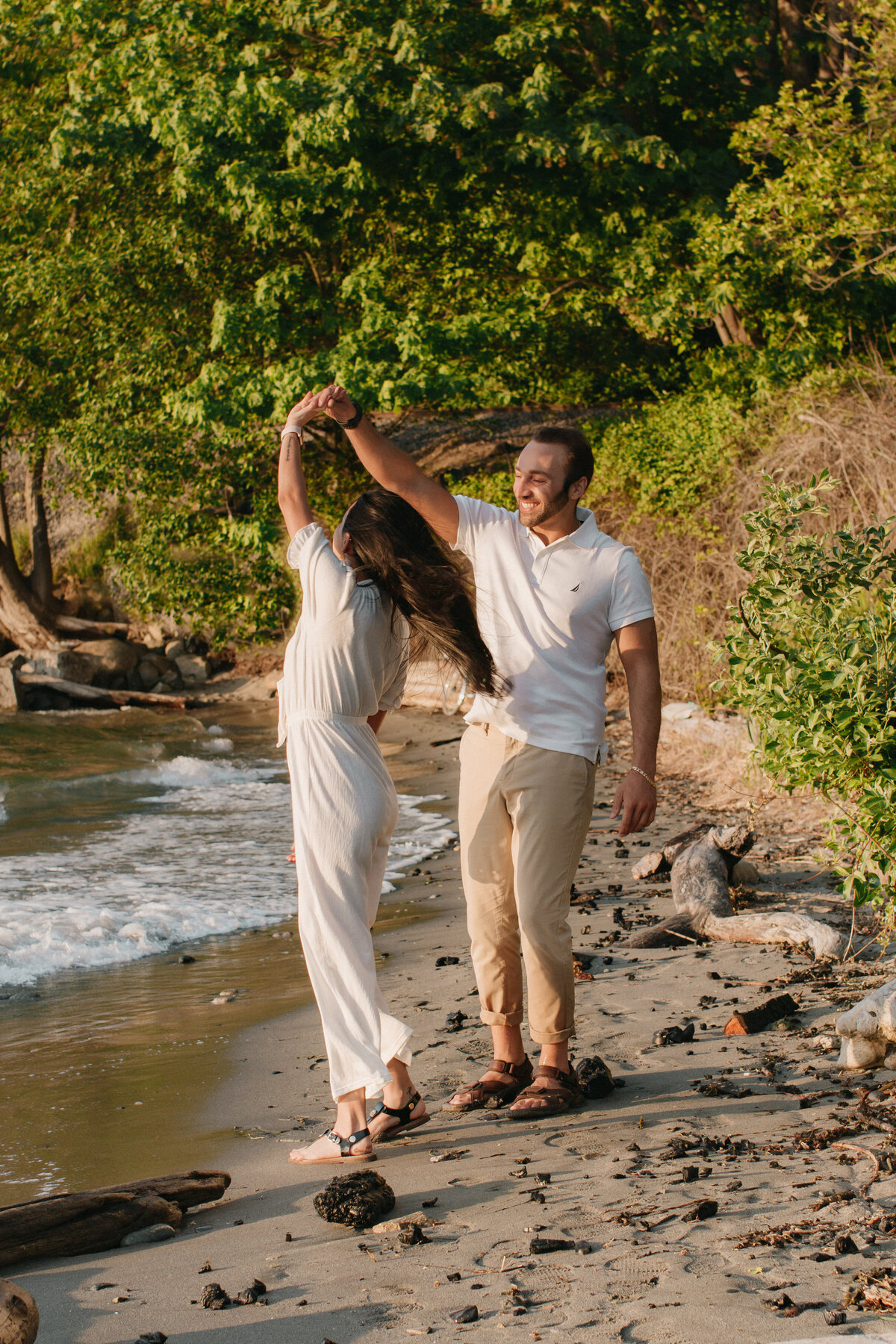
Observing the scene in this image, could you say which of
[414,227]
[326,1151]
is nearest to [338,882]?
[326,1151]

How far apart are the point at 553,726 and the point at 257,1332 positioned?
72.8 inches

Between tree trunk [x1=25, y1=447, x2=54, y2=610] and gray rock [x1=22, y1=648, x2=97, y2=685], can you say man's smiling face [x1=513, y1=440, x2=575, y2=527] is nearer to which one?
gray rock [x1=22, y1=648, x2=97, y2=685]

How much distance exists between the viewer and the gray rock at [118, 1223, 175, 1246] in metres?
3.19

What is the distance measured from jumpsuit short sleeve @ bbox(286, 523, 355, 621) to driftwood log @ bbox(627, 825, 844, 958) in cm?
271

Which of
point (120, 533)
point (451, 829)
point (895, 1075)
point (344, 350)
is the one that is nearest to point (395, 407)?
point (344, 350)

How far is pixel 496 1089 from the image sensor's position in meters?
3.94

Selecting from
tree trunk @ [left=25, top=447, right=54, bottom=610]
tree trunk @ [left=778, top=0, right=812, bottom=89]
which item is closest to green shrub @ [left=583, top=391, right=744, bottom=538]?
tree trunk @ [left=778, top=0, right=812, bottom=89]

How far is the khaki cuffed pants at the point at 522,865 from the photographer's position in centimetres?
372

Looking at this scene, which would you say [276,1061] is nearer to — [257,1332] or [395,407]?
[257,1332]

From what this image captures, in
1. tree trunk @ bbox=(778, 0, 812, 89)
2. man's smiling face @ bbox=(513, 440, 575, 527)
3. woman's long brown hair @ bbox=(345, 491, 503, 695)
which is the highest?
tree trunk @ bbox=(778, 0, 812, 89)

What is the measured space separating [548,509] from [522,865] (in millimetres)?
1121

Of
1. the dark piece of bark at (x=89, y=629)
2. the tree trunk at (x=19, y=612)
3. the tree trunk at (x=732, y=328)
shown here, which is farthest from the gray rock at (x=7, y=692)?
the tree trunk at (x=732, y=328)

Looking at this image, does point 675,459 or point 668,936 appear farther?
point 675,459

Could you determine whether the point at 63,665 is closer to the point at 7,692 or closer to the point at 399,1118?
the point at 7,692
